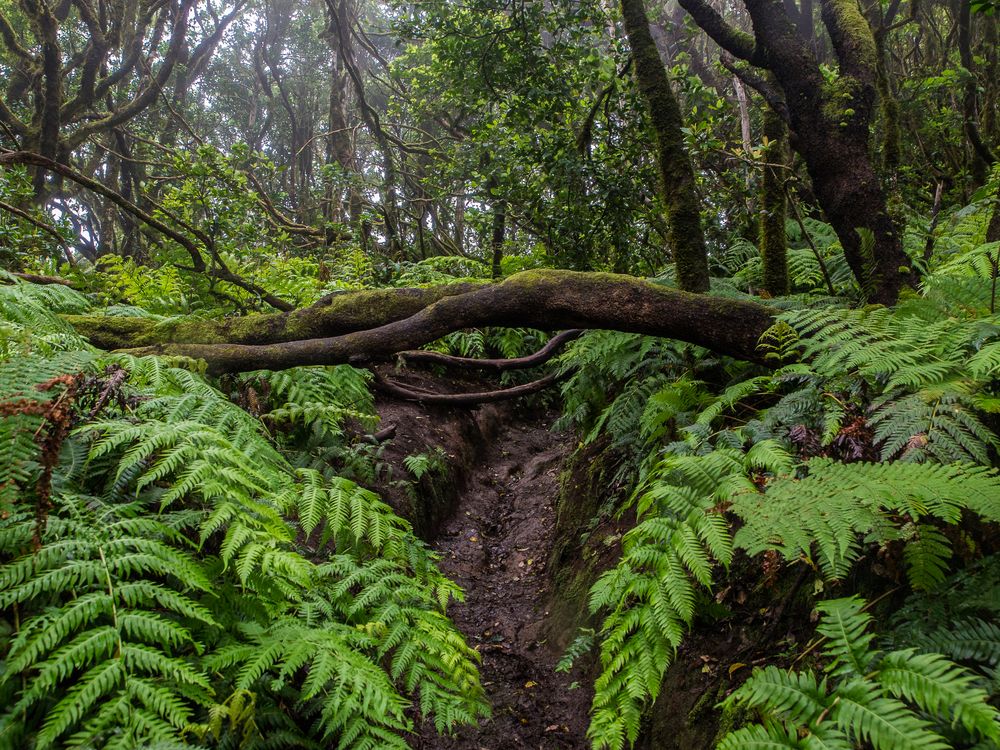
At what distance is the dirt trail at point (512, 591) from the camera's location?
3080 millimetres

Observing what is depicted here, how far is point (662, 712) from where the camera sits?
8.30 feet

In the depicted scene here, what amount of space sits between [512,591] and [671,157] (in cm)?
357

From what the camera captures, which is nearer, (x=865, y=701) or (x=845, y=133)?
(x=865, y=701)

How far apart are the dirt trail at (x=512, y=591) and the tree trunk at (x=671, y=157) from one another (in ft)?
8.78

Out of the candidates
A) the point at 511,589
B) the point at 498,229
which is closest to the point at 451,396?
the point at 511,589

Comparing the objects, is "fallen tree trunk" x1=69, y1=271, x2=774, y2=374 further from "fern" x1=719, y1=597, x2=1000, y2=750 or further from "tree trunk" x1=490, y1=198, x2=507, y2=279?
"tree trunk" x1=490, y1=198, x2=507, y2=279

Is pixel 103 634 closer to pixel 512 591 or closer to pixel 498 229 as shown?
pixel 512 591

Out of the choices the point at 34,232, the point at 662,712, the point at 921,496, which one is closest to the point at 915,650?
the point at 921,496

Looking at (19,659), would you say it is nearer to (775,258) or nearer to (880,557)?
(880,557)

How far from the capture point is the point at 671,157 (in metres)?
4.08

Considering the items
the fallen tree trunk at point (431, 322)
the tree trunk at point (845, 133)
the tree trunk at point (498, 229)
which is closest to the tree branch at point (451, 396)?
the fallen tree trunk at point (431, 322)

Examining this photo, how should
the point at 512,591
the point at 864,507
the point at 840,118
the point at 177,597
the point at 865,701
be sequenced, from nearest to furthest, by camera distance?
1. the point at 865,701
2. the point at 177,597
3. the point at 864,507
4. the point at 840,118
5. the point at 512,591

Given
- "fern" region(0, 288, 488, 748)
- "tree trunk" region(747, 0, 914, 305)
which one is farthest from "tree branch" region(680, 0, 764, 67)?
"fern" region(0, 288, 488, 748)

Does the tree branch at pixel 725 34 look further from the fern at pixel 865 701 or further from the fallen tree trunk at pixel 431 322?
the fern at pixel 865 701
